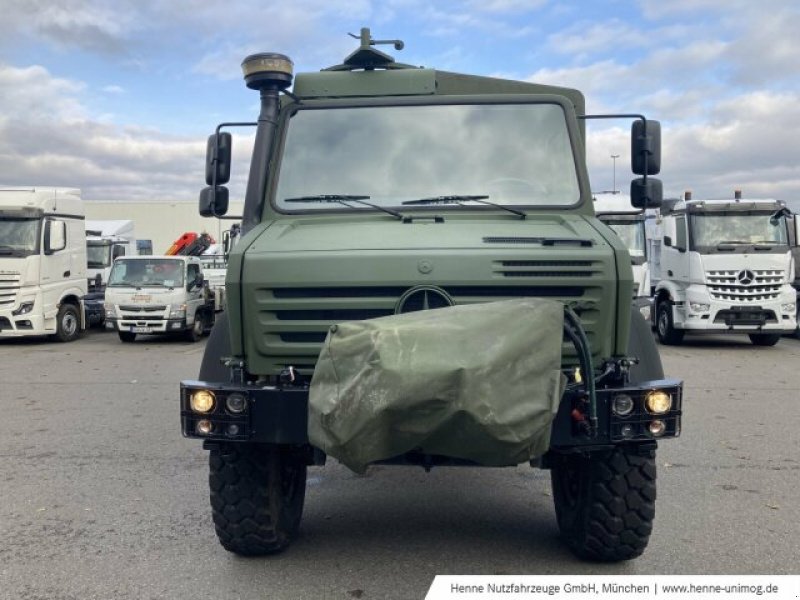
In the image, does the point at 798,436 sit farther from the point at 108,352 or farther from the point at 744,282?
the point at 108,352

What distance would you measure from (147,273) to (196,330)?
1.68 m

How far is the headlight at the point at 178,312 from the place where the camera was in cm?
1670

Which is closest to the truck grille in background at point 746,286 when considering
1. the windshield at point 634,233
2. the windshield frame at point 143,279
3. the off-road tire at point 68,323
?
the windshield at point 634,233

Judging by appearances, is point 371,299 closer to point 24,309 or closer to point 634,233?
point 634,233

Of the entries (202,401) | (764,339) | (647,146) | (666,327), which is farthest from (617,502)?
(764,339)

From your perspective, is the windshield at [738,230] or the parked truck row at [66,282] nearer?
the windshield at [738,230]

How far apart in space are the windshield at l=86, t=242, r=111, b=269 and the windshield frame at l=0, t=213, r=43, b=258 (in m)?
5.99

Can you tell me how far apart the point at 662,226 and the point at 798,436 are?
9.59m

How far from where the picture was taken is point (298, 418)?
3652 mm

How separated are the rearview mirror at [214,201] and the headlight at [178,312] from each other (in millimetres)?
11807

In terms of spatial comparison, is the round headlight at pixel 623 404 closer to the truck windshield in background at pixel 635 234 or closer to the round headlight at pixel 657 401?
the round headlight at pixel 657 401

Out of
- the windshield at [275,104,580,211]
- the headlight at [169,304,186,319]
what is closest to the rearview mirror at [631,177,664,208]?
the windshield at [275,104,580,211]

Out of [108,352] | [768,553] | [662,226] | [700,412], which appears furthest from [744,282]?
[108,352]

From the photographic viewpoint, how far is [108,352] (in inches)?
607
